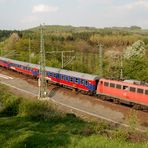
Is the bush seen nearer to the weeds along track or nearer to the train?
the weeds along track

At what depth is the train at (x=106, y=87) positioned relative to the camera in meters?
31.8

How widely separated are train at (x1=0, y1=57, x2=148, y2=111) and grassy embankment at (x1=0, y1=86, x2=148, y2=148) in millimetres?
7591

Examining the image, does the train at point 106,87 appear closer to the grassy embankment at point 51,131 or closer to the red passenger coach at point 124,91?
the red passenger coach at point 124,91

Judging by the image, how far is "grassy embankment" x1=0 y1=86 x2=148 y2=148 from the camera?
15539 mm

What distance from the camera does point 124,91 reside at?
110 ft

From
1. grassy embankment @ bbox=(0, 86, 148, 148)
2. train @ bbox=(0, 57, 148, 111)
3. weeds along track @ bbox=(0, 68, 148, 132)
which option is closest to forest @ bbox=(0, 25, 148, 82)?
train @ bbox=(0, 57, 148, 111)

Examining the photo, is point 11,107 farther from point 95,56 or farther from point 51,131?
point 95,56

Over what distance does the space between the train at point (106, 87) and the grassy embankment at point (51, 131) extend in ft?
24.9

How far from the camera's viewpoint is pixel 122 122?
2862 centimetres

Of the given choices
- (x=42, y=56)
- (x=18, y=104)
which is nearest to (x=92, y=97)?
(x=42, y=56)

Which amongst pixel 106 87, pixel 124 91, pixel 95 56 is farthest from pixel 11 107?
pixel 95 56

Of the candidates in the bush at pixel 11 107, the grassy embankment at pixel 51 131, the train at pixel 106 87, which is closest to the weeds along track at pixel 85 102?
the train at pixel 106 87

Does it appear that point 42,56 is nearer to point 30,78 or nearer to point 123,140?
point 30,78

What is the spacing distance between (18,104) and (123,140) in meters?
17.4
